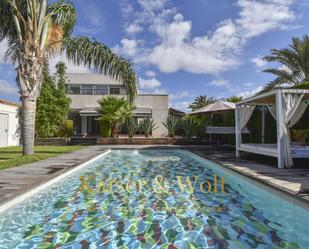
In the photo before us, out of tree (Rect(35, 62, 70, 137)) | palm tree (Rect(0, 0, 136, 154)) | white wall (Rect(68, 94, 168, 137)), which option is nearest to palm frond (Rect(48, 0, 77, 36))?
palm tree (Rect(0, 0, 136, 154))

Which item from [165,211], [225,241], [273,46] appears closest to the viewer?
[225,241]

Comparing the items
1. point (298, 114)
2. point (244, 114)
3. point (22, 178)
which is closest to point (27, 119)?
point (22, 178)

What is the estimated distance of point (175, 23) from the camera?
23.2 m

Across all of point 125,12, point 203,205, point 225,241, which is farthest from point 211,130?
point 225,241

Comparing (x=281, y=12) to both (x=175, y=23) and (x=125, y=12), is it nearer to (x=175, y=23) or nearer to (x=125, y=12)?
(x=175, y=23)

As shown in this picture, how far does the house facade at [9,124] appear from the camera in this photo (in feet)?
84.1

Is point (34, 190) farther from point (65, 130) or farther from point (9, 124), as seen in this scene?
point (65, 130)

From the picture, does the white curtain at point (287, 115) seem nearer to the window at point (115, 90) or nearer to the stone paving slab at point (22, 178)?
the stone paving slab at point (22, 178)

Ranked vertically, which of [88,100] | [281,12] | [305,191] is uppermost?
[281,12]

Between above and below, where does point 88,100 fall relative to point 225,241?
above

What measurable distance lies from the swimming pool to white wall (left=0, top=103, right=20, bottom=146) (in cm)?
1836

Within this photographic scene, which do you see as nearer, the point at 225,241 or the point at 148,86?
the point at 225,241

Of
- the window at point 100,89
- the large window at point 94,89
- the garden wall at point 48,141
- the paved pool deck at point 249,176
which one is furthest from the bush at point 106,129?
the paved pool deck at point 249,176

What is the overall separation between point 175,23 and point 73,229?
2014 centimetres
